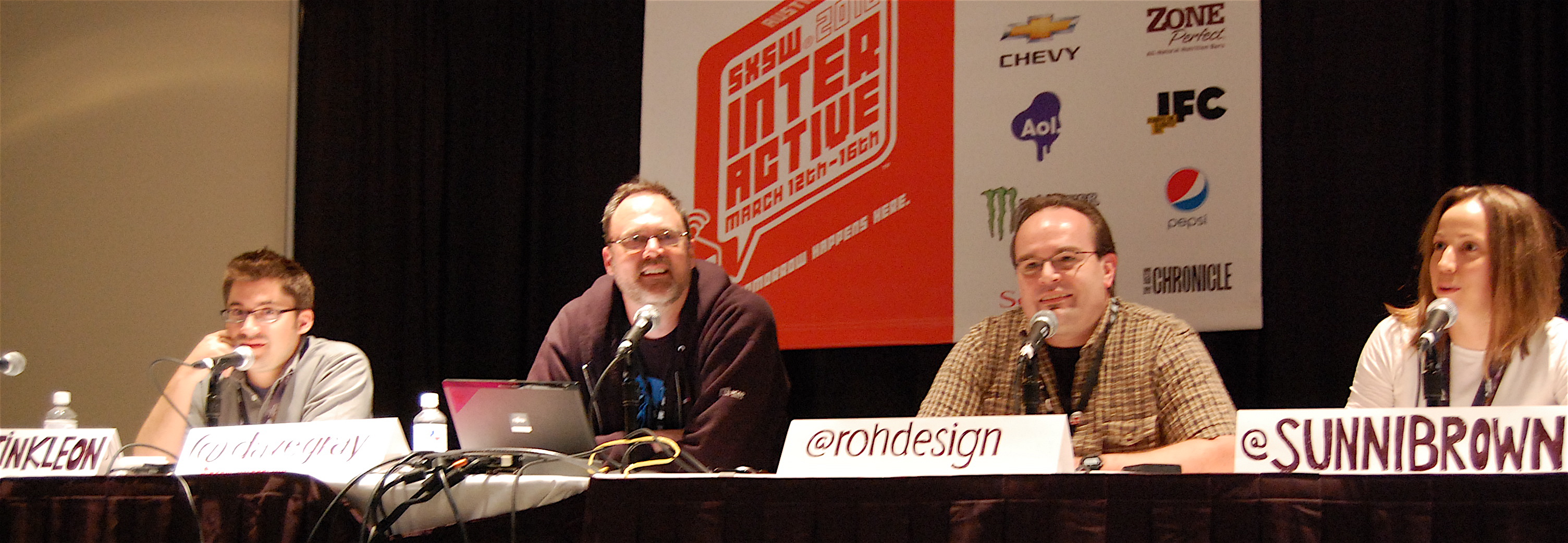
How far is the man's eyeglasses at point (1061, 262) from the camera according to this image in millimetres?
2529

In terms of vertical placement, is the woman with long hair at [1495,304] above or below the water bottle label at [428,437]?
above

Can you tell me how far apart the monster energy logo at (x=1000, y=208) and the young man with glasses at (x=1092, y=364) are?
0.88 m

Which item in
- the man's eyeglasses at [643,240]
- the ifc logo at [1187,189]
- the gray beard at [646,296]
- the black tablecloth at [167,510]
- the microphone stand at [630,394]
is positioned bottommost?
the black tablecloth at [167,510]

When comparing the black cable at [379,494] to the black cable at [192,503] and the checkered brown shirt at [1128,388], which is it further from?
the checkered brown shirt at [1128,388]

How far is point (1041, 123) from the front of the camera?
3588 millimetres

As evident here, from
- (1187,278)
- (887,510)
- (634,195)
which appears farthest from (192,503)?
(1187,278)

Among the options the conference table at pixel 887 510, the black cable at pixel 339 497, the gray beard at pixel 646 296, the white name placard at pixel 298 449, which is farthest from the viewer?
the gray beard at pixel 646 296

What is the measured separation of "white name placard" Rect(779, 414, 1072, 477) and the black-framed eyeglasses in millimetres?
1751

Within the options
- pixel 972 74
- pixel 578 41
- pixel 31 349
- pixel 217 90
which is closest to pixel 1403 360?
pixel 972 74

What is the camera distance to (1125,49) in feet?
11.5

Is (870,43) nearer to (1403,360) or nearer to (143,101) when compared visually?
(1403,360)

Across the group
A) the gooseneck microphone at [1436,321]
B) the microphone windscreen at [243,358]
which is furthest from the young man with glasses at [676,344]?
the gooseneck microphone at [1436,321]

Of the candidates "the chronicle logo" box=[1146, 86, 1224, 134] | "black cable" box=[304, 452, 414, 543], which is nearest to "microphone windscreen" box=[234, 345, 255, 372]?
"black cable" box=[304, 452, 414, 543]

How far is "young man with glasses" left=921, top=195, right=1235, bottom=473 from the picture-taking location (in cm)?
236
